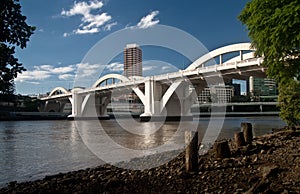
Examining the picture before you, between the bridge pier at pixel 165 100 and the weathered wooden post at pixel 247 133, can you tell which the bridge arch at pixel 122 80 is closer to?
the bridge pier at pixel 165 100

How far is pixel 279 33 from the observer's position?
7.09m

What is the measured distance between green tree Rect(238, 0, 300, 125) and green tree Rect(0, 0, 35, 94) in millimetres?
5461

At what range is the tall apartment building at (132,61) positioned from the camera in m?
51.3

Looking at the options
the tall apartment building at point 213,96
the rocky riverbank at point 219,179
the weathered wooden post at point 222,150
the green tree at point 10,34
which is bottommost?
the rocky riverbank at point 219,179

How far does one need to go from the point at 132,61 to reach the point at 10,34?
179 feet

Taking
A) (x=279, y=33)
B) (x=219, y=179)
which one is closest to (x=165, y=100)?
(x=279, y=33)

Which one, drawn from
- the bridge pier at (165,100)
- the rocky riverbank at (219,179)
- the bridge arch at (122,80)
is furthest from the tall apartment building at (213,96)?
the rocky riverbank at (219,179)

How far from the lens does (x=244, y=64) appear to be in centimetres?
3775

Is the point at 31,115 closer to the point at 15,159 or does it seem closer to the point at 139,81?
the point at 139,81

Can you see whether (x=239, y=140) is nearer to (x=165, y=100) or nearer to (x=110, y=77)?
(x=165, y=100)

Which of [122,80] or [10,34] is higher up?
[122,80]

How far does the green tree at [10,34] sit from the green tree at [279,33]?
17.9ft

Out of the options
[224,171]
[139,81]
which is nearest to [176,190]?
[224,171]

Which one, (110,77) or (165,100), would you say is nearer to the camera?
(165,100)
